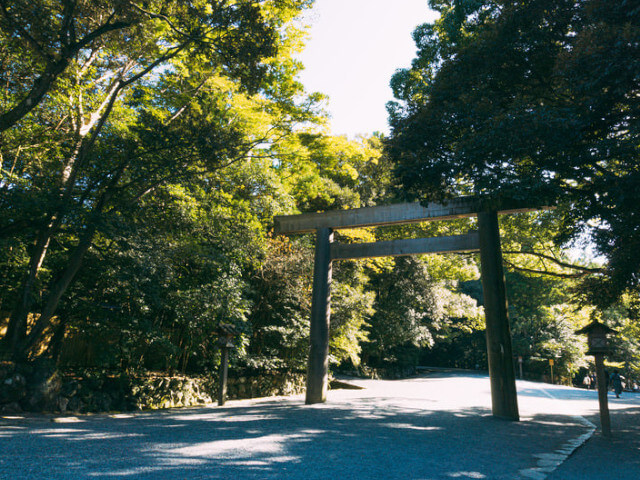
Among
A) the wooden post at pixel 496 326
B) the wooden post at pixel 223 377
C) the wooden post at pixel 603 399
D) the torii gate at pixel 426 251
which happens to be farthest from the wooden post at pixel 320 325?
the wooden post at pixel 603 399

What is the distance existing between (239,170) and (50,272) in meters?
5.44

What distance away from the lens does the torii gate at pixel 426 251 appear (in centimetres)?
658

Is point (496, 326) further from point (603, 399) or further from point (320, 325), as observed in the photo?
point (320, 325)

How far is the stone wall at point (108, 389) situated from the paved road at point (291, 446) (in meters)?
0.85

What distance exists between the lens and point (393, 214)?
8.05 m

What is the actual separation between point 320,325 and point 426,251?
2.78 metres

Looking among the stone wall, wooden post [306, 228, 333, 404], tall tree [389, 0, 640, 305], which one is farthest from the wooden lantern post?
the stone wall

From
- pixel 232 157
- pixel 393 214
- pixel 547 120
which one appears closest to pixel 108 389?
pixel 232 157

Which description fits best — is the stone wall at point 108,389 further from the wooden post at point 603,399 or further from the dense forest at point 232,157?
the wooden post at point 603,399

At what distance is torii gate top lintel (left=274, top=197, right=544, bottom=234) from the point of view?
7008mm

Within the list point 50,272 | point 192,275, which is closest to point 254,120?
point 192,275

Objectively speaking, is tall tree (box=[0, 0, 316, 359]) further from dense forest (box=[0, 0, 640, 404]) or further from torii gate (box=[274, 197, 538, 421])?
torii gate (box=[274, 197, 538, 421])

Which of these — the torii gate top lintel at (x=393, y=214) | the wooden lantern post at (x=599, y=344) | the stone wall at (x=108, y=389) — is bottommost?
the stone wall at (x=108, y=389)

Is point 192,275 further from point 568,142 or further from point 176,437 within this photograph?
point 568,142
